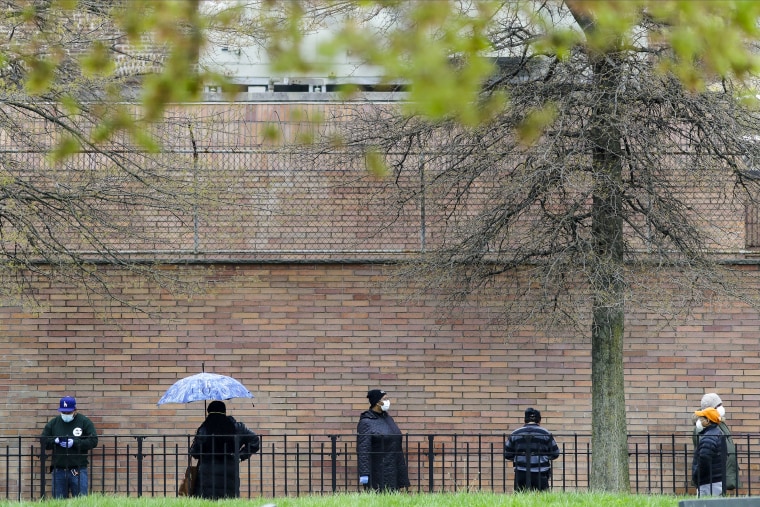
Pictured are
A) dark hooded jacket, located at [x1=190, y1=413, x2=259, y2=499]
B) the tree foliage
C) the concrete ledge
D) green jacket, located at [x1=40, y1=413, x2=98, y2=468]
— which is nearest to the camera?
the concrete ledge

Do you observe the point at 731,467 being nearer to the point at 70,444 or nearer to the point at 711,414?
the point at 711,414

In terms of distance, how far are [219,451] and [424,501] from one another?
302 centimetres

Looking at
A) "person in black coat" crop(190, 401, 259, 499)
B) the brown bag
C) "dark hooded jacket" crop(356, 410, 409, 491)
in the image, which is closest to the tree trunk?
"dark hooded jacket" crop(356, 410, 409, 491)

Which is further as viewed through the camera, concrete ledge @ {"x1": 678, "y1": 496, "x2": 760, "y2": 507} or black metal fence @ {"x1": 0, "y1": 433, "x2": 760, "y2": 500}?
black metal fence @ {"x1": 0, "y1": 433, "x2": 760, "y2": 500}

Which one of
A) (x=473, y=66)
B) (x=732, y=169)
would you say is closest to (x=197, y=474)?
(x=732, y=169)

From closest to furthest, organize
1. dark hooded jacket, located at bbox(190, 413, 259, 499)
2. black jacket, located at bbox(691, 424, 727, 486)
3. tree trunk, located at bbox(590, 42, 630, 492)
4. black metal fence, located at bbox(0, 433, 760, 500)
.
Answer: tree trunk, located at bbox(590, 42, 630, 492), dark hooded jacket, located at bbox(190, 413, 259, 499), black jacket, located at bbox(691, 424, 727, 486), black metal fence, located at bbox(0, 433, 760, 500)

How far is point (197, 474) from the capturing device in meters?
10.9

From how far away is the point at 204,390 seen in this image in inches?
432

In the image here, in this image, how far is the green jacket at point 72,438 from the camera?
462 inches

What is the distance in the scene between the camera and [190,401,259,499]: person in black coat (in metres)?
10.7

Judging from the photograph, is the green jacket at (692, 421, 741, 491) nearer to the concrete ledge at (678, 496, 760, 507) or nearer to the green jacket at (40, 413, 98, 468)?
Answer: the concrete ledge at (678, 496, 760, 507)

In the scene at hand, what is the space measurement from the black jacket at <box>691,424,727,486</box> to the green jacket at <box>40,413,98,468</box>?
6.33 meters

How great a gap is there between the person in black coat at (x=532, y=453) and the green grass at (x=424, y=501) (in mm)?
1651

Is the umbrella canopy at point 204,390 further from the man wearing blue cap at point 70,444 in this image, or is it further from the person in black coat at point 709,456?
the person in black coat at point 709,456
